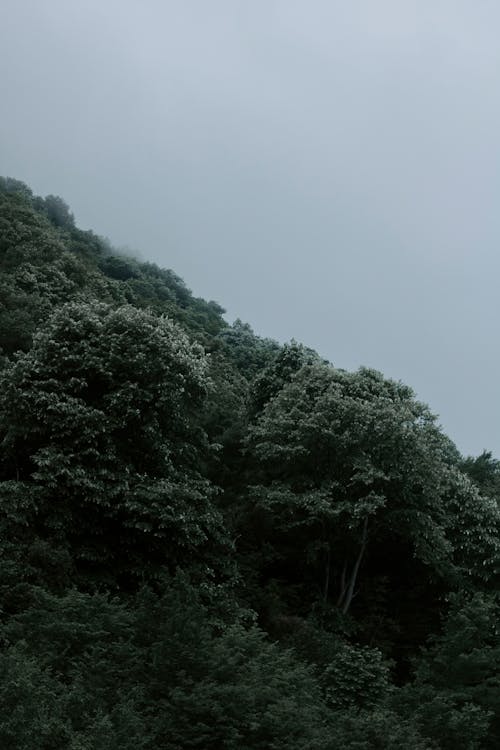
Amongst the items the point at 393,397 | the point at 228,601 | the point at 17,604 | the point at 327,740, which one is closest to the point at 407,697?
the point at 327,740

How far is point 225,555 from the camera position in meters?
22.0

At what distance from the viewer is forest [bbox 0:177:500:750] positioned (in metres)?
11.1

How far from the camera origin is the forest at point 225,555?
11.1 m

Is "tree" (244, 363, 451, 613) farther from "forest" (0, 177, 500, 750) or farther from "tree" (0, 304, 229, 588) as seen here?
"tree" (0, 304, 229, 588)

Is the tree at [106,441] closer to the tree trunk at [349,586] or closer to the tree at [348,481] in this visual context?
the tree at [348,481]

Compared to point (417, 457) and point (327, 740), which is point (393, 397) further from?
point (327, 740)

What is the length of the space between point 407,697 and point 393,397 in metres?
15.1

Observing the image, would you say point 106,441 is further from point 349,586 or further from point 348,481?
point 349,586

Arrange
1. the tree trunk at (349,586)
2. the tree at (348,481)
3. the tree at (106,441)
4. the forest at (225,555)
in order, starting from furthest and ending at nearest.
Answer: the tree trunk at (349,586)
the tree at (348,481)
the tree at (106,441)
the forest at (225,555)

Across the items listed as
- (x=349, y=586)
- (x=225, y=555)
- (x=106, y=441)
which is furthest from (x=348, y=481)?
(x=106, y=441)

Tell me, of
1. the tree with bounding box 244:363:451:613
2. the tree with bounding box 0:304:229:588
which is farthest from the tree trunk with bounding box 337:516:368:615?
Result: the tree with bounding box 0:304:229:588

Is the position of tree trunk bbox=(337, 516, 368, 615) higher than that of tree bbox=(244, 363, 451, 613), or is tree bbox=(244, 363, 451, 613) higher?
tree bbox=(244, 363, 451, 613)

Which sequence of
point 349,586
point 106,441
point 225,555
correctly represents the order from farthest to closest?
point 349,586
point 225,555
point 106,441

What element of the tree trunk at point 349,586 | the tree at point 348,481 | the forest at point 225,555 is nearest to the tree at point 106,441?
the forest at point 225,555
